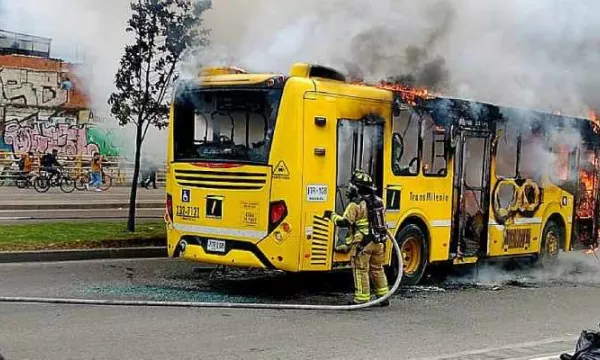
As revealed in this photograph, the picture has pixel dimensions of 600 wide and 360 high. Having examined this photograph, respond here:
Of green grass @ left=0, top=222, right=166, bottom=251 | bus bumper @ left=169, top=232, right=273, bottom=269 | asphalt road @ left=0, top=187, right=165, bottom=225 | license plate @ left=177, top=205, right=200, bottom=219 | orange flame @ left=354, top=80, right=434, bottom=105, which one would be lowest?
asphalt road @ left=0, top=187, right=165, bottom=225

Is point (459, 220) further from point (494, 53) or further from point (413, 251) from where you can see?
point (494, 53)

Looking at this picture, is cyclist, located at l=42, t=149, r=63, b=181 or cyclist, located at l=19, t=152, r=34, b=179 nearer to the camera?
cyclist, located at l=42, t=149, r=63, b=181

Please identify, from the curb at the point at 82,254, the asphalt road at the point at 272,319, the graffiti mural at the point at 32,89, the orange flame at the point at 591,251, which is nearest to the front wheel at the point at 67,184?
the graffiti mural at the point at 32,89

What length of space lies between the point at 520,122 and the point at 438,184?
2.25 metres

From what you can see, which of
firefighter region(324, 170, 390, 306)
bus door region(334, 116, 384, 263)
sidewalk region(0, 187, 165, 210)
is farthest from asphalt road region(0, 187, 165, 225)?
firefighter region(324, 170, 390, 306)

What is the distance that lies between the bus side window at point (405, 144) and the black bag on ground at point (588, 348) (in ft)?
17.4

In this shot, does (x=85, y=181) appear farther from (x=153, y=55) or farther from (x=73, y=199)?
(x=153, y=55)

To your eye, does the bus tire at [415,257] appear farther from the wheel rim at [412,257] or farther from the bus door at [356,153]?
the bus door at [356,153]

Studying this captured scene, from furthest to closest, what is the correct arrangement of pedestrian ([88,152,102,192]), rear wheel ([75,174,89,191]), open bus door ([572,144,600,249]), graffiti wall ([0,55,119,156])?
graffiti wall ([0,55,119,156]) → rear wheel ([75,174,89,191]) → pedestrian ([88,152,102,192]) → open bus door ([572,144,600,249])

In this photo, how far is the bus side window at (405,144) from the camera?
1113 cm

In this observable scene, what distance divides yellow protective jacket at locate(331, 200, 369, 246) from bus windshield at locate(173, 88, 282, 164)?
3.59 ft

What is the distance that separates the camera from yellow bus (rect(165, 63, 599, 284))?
9953 mm

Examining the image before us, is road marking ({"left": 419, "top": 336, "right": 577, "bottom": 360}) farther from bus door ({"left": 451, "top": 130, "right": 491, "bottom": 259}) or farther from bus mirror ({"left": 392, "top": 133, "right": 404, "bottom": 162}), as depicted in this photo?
bus door ({"left": 451, "top": 130, "right": 491, "bottom": 259})

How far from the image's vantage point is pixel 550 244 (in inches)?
566
